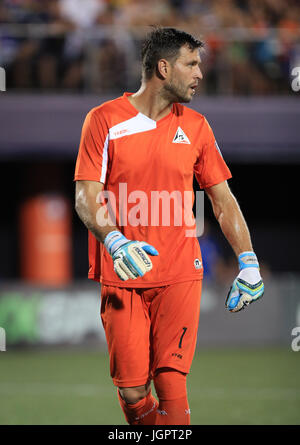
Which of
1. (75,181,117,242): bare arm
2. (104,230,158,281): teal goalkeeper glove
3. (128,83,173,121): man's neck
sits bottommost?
(104,230,158,281): teal goalkeeper glove

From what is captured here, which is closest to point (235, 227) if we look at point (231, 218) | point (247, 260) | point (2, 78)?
point (231, 218)

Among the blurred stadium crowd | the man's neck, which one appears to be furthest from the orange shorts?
the blurred stadium crowd

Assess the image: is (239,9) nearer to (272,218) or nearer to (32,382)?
(272,218)

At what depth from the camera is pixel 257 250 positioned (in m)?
15.8

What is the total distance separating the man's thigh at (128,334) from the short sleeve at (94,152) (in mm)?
666

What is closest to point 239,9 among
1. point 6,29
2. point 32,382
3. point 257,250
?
point 6,29

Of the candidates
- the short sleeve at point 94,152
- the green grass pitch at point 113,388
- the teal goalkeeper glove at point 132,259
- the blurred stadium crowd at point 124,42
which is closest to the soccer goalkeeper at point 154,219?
the short sleeve at point 94,152

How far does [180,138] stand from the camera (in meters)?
4.84

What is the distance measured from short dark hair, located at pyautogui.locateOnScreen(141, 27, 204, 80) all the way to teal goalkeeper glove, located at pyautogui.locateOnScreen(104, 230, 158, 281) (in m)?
1.14

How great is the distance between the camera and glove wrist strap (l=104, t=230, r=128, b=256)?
4410 millimetres

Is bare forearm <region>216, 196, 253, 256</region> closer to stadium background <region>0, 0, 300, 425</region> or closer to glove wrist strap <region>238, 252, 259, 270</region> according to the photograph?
glove wrist strap <region>238, 252, 259, 270</region>

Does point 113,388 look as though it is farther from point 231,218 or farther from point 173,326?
point 231,218

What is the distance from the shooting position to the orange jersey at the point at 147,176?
476 cm

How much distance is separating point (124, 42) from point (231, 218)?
745cm
